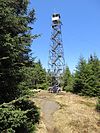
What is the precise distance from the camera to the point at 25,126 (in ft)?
53.0

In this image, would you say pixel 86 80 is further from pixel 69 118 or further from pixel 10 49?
pixel 10 49

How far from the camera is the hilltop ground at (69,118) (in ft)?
90.4

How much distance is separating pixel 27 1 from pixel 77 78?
28859 millimetres

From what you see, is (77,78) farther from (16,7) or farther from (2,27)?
(2,27)

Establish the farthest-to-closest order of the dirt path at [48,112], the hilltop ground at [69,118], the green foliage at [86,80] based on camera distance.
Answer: the green foliage at [86,80] < the dirt path at [48,112] < the hilltop ground at [69,118]

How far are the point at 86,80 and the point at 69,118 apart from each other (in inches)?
657

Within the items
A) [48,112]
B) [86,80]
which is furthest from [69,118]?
[86,80]

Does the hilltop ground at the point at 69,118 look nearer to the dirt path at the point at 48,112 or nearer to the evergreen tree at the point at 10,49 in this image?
the dirt path at the point at 48,112

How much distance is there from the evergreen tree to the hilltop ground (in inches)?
315

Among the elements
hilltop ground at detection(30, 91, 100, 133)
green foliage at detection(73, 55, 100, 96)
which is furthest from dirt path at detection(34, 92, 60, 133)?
green foliage at detection(73, 55, 100, 96)

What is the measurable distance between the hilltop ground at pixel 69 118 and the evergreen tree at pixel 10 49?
315 inches

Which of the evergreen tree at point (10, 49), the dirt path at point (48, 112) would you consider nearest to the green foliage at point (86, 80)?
the dirt path at point (48, 112)

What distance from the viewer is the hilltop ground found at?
27.6m

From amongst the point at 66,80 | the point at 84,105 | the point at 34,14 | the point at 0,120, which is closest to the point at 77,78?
the point at 84,105
